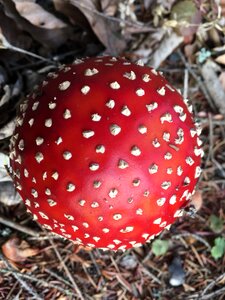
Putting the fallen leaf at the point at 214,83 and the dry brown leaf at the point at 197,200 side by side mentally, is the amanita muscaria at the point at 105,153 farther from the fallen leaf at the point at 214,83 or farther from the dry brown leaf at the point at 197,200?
the fallen leaf at the point at 214,83

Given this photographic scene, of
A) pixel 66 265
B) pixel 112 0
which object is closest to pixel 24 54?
pixel 112 0

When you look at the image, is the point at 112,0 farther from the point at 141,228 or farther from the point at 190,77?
the point at 141,228

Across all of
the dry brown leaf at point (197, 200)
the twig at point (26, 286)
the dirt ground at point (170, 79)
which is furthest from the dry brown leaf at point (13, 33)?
the dry brown leaf at point (197, 200)

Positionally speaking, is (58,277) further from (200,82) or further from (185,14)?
(185,14)

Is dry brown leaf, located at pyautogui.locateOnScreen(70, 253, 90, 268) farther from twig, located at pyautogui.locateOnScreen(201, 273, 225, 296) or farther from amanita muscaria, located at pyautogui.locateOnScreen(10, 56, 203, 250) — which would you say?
twig, located at pyautogui.locateOnScreen(201, 273, 225, 296)

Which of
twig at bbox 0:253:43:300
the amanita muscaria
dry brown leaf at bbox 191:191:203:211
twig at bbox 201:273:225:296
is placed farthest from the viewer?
dry brown leaf at bbox 191:191:203:211

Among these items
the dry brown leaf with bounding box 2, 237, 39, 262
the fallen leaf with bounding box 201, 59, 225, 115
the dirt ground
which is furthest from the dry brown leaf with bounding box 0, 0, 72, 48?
the dry brown leaf with bounding box 2, 237, 39, 262

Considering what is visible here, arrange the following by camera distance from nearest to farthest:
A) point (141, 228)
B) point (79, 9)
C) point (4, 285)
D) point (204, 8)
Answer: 1. point (141, 228)
2. point (4, 285)
3. point (79, 9)
4. point (204, 8)
